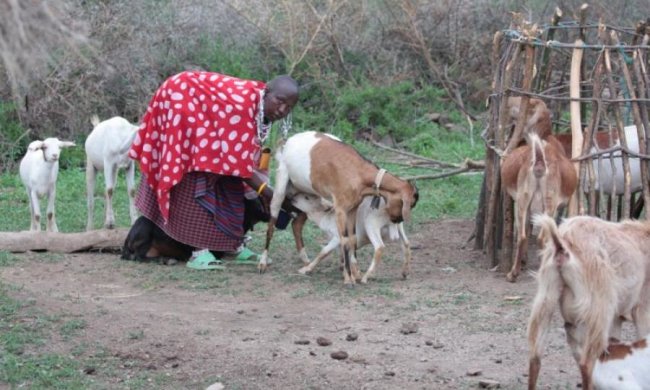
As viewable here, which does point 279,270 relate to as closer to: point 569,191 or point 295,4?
point 569,191

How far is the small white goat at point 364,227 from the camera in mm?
8562

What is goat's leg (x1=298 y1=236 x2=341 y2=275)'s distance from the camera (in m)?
8.69

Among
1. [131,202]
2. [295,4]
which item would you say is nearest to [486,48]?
[295,4]

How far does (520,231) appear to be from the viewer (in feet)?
27.6

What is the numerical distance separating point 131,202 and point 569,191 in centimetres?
443

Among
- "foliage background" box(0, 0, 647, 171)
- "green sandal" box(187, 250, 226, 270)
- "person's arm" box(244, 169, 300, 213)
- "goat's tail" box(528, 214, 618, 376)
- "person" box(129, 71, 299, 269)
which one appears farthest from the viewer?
"foliage background" box(0, 0, 647, 171)

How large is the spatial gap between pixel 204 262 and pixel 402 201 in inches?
68.4

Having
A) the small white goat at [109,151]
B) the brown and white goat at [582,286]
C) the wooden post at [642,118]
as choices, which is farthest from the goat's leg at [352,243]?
the brown and white goat at [582,286]

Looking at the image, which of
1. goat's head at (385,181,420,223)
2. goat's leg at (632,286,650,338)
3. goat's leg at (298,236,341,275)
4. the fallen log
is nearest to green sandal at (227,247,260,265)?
goat's leg at (298,236,341,275)

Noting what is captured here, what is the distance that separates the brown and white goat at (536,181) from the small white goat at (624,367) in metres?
2.71

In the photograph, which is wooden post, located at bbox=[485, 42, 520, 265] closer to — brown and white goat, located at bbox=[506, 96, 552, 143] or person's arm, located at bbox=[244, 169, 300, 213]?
brown and white goat, located at bbox=[506, 96, 552, 143]

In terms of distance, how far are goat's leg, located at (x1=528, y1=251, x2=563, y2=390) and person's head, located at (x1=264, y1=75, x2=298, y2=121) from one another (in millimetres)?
3748

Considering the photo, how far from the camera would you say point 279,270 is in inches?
354

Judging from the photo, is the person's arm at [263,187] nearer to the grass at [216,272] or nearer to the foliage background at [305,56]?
the grass at [216,272]
